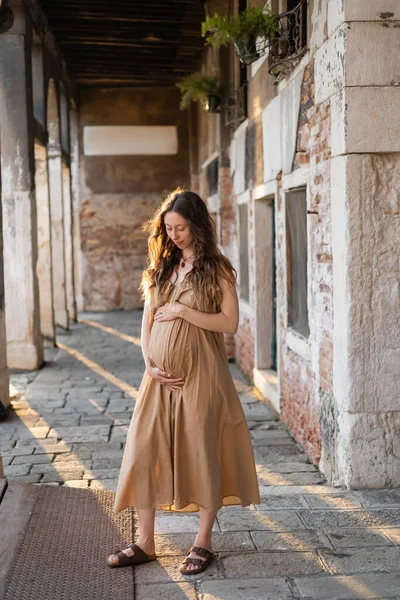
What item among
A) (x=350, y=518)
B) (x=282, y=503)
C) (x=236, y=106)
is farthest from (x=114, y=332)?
(x=350, y=518)

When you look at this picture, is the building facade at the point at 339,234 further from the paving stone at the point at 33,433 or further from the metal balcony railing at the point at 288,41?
the paving stone at the point at 33,433

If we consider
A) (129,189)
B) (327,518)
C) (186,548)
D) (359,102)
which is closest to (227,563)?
(186,548)

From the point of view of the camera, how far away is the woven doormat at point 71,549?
3.23m

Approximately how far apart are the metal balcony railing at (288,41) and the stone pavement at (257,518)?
2905mm

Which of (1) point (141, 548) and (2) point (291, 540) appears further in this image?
(2) point (291, 540)

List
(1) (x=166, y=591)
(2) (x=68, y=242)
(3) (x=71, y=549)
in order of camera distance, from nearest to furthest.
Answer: (1) (x=166, y=591), (3) (x=71, y=549), (2) (x=68, y=242)

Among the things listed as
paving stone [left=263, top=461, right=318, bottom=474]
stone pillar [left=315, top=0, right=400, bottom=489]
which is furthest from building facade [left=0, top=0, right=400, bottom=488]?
paving stone [left=263, top=461, right=318, bottom=474]

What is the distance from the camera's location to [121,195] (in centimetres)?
1731

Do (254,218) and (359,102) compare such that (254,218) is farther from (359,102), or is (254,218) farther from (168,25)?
(168,25)

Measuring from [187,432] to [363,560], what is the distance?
1019 millimetres

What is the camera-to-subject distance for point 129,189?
17312mm

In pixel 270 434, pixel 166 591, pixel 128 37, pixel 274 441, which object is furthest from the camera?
pixel 128 37

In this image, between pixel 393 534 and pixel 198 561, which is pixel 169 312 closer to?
pixel 198 561

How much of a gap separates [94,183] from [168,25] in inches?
236
